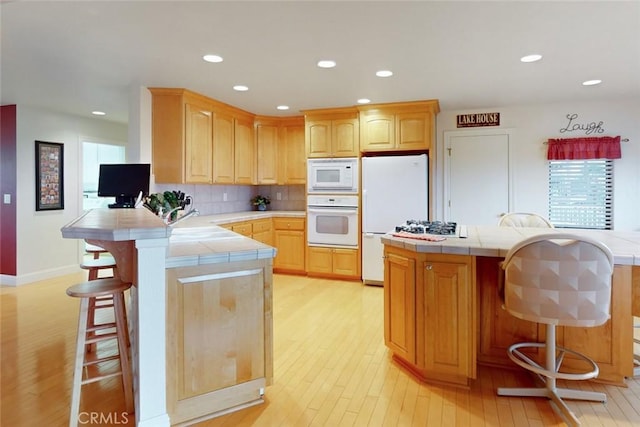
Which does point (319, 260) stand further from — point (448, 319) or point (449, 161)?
point (448, 319)

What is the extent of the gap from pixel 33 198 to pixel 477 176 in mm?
5936

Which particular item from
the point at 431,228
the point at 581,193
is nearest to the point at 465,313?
the point at 431,228

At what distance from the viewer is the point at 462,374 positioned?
228 cm

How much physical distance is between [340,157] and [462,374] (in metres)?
3.32

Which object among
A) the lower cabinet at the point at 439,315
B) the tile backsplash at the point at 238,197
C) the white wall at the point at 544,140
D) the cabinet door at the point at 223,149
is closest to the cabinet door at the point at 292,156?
the tile backsplash at the point at 238,197

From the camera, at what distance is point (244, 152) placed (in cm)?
538

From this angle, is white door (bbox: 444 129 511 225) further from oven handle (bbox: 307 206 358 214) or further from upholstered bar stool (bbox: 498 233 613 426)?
upholstered bar stool (bbox: 498 233 613 426)

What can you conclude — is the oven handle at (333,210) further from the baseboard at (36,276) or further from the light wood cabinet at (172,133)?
the baseboard at (36,276)

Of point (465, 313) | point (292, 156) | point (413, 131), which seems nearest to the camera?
point (465, 313)

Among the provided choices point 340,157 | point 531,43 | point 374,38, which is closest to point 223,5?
point 374,38

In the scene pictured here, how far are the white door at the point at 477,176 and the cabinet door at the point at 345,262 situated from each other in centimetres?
144

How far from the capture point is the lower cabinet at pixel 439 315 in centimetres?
225

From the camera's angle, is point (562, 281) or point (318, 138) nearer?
point (562, 281)

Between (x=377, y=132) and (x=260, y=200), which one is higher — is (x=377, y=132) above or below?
above
